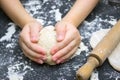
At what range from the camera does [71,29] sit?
0.96 meters

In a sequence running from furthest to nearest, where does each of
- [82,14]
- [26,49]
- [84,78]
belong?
1. [82,14]
2. [26,49]
3. [84,78]

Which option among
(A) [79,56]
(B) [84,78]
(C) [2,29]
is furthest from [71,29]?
(C) [2,29]

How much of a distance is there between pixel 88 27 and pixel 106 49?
21 centimetres

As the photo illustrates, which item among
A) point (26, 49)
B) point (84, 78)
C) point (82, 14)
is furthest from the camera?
point (82, 14)

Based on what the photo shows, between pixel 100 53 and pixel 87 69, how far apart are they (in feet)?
0.28

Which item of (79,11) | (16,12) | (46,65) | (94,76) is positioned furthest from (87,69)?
(16,12)

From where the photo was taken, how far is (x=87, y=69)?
0.82 m

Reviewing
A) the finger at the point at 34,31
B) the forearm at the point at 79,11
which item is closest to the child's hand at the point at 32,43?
the finger at the point at 34,31

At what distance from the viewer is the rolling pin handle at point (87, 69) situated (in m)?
0.80

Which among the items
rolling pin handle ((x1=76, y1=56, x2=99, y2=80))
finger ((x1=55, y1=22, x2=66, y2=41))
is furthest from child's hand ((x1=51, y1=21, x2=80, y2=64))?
rolling pin handle ((x1=76, y1=56, x2=99, y2=80))

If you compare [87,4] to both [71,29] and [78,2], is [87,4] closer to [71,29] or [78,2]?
[78,2]

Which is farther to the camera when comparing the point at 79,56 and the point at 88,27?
the point at 88,27

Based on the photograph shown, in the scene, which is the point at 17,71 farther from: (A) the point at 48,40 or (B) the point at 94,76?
(B) the point at 94,76

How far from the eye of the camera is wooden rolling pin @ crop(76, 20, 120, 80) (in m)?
0.81
